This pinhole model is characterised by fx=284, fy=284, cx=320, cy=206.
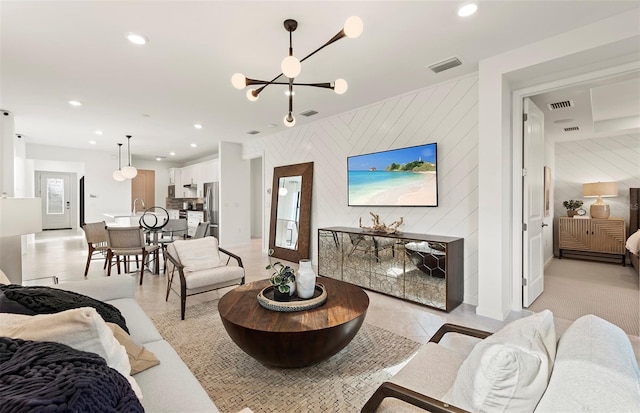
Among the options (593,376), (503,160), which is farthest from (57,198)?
(593,376)

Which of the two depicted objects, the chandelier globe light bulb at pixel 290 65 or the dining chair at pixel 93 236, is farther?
the dining chair at pixel 93 236

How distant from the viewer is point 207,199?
7.78 meters

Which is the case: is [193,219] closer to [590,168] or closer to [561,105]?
[561,105]

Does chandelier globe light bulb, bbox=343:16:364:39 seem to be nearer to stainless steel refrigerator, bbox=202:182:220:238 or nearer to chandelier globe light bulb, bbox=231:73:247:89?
chandelier globe light bulb, bbox=231:73:247:89

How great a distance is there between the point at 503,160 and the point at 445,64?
4.02 ft

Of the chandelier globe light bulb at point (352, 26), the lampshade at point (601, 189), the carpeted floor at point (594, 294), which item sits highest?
the chandelier globe light bulb at point (352, 26)

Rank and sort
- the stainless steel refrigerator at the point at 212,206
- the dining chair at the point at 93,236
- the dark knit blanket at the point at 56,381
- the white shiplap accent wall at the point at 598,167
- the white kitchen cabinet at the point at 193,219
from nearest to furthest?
the dark knit blanket at the point at 56,381 → the dining chair at the point at 93,236 → the white shiplap accent wall at the point at 598,167 → the stainless steel refrigerator at the point at 212,206 → the white kitchen cabinet at the point at 193,219

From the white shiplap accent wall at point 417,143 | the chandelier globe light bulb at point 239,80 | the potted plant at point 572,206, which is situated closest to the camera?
the chandelier globe light bulb at point 239,80

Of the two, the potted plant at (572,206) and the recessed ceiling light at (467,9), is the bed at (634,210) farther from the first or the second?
the recessed ceiling light at (467,9)

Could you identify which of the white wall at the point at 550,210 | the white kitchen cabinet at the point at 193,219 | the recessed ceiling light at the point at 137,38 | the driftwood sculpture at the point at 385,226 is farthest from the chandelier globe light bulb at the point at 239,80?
the white kitchen cabinet at the point at 193,219

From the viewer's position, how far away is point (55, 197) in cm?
1091

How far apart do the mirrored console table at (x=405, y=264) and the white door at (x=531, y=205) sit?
2.25 ft

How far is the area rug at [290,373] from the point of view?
179 cm

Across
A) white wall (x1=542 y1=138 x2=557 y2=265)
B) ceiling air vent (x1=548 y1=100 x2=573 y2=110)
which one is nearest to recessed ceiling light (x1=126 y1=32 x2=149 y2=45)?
ceiling air vent (x1=548 y1=100 x2=573 y2=110)
